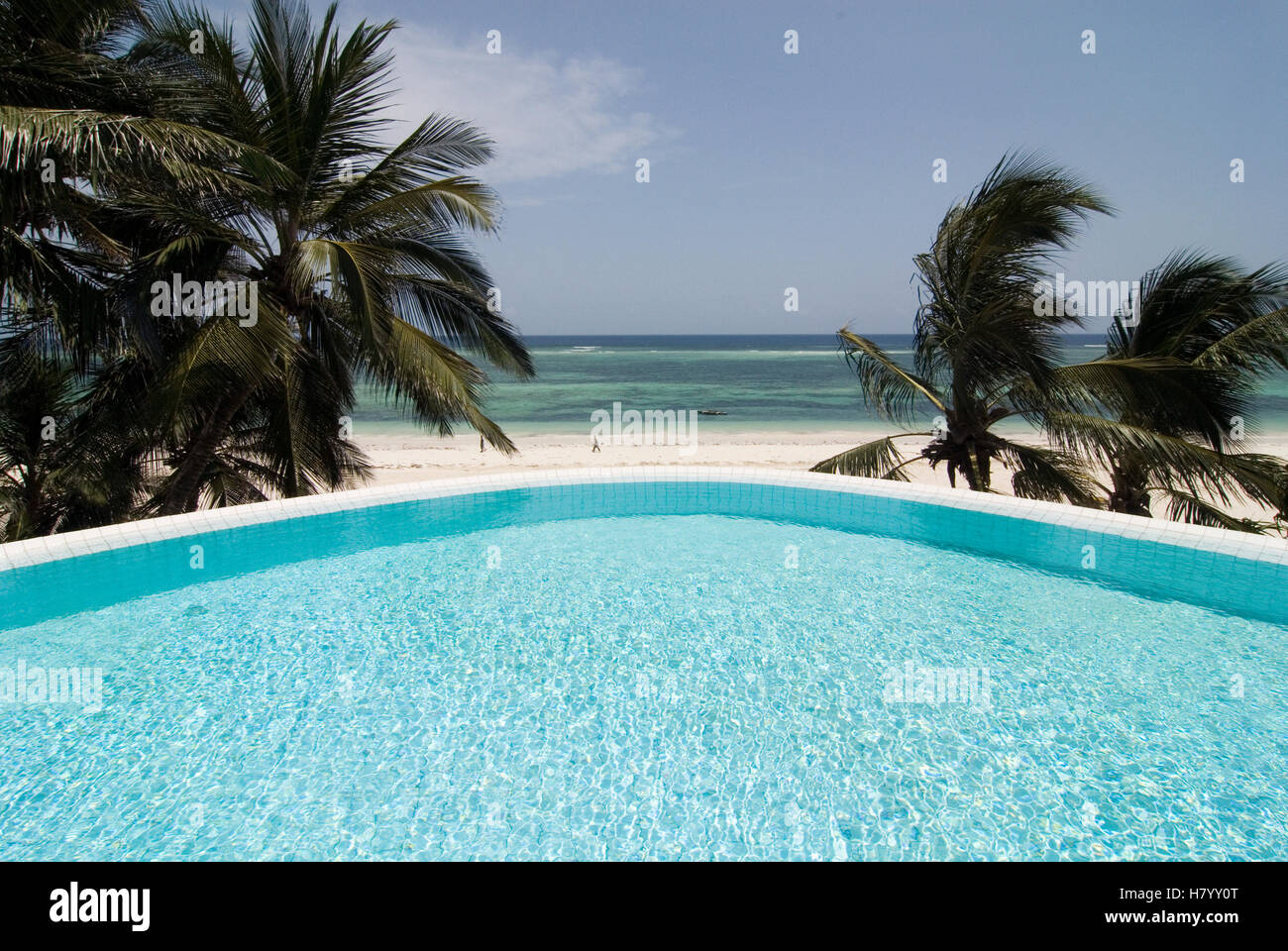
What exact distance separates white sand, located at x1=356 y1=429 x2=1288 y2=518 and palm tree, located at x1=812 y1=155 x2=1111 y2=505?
17.9 ft

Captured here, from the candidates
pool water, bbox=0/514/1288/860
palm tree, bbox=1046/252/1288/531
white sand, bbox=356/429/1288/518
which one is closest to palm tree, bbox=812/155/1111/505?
palm tree, bbox=1046/252/1288/531

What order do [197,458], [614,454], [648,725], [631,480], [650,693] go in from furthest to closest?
[614,454]
[631,480]
[197,458]
[650,693]
[648,725]

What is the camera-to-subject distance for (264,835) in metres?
2.67

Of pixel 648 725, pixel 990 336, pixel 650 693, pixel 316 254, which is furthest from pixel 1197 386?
pixel 316 254

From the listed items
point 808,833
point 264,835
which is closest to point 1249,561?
point 808,833

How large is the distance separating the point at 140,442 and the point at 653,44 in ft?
35.3

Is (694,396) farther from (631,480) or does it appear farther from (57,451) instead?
(57,451)

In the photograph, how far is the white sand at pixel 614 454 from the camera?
14.7 metres

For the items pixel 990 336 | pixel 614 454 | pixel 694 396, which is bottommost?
pixel 614 454

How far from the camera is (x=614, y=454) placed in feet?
55.7

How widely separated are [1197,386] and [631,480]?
587 cm

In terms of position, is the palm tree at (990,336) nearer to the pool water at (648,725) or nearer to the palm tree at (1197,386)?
the palm tree at (1197,386)
